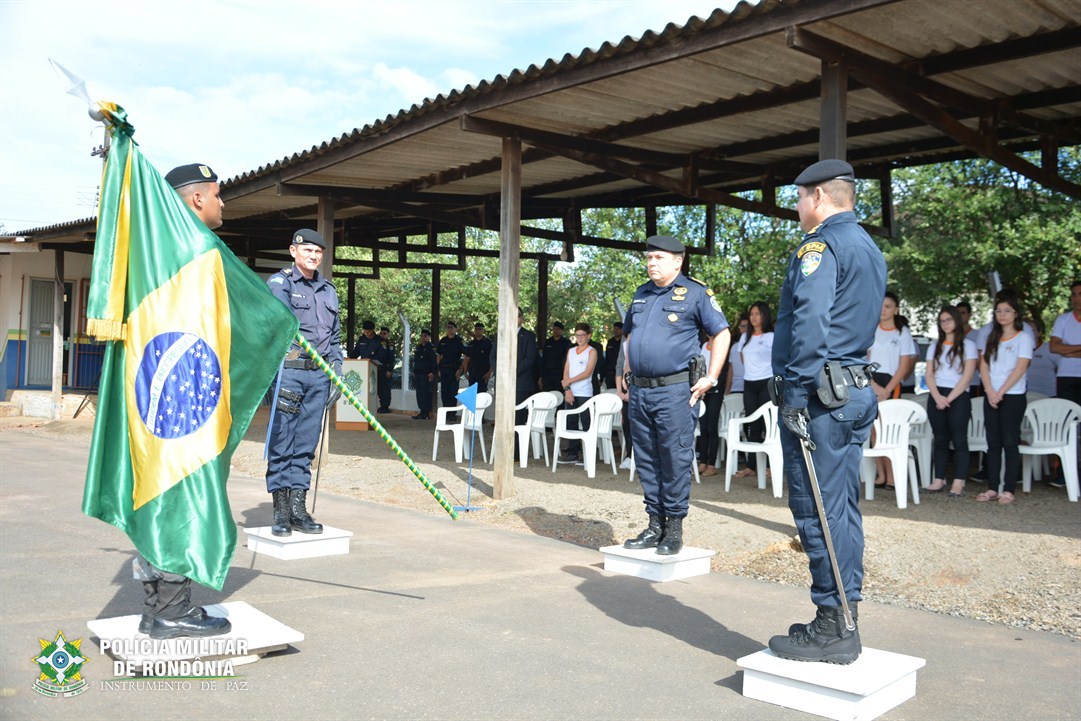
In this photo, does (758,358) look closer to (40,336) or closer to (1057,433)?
(1057,433)

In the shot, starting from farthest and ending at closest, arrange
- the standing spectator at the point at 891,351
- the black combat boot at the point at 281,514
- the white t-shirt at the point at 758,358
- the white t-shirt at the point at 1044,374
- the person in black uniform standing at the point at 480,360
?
the person in black uniform standing at the point at 480,360
the white t-shirt at the point at 1044,374
the white t-shirt at the point at 758,358
the standing spectator at the point at 891,351
the black combat boot at the point at 281,514

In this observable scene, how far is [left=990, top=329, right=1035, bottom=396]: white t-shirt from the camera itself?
7969 millimetres

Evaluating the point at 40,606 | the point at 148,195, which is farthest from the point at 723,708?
the point at 40,606

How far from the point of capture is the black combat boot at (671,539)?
5.86 meters

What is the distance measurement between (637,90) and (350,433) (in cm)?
912

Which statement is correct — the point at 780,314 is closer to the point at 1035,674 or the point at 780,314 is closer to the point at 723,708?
the point at 723,708

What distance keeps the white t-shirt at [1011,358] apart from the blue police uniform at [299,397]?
5.48 meters

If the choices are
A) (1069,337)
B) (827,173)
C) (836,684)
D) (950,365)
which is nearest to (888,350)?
(950,365)

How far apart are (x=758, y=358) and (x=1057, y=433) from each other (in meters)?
2.66


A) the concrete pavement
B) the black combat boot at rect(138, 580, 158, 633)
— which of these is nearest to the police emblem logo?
the concrete pavement

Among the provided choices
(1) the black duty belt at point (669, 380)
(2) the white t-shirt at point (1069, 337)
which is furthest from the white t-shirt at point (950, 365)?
(1) the black duty belt at point (669, 380)

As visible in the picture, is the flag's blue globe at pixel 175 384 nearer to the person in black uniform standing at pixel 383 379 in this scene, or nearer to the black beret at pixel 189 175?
the black beret at pixel 189 175

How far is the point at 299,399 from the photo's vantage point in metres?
6.26

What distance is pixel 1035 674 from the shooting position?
4195 mm
